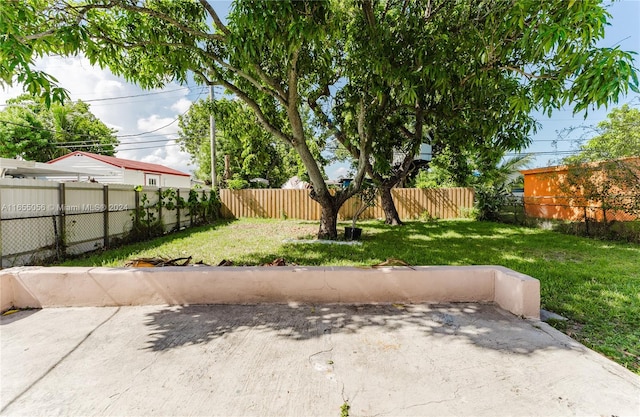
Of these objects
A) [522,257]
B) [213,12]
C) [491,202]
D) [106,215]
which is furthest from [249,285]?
[491,202]

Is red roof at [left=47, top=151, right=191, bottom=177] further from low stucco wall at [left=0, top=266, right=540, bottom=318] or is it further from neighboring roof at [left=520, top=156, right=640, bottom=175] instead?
neighboring roof at [left=520, top=156, right=640, bottom=175]

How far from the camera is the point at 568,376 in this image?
1889 millimetres

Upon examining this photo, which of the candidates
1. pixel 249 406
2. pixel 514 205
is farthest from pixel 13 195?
pixel 514 205

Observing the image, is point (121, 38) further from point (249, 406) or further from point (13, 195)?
point (249, 406)

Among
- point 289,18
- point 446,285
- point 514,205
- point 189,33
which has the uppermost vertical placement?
point 189,33

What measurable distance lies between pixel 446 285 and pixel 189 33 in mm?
5474

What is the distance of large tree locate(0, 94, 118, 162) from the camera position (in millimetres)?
19812

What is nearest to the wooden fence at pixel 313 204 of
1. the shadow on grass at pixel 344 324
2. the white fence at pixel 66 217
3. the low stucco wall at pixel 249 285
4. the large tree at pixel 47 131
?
the white fence at pixel 66 217

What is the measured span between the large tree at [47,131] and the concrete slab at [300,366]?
1988 cm

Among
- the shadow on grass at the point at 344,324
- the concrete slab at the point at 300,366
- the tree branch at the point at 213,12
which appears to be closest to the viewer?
the concrete slab at the point at 300,366

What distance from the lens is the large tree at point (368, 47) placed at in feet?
9.96

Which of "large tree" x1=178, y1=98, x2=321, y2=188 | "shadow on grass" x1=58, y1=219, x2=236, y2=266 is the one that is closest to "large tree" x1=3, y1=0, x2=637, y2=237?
"large tree" x1=178, y1=98, x2=321, y2=188

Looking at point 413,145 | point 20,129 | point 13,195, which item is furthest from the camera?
point 20,129

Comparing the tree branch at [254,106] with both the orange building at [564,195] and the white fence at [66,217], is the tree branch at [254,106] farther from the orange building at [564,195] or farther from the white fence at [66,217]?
the orange building at [564,195]
